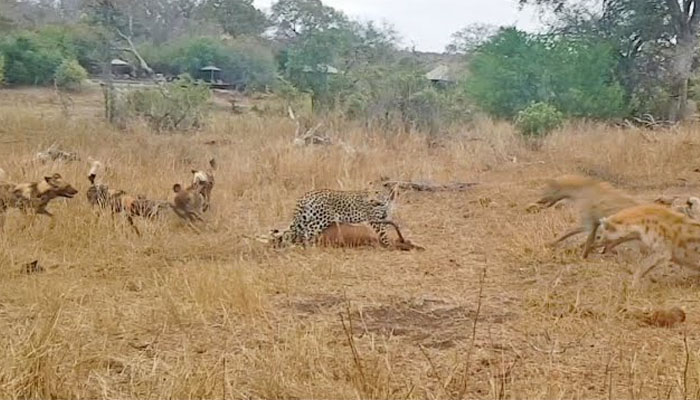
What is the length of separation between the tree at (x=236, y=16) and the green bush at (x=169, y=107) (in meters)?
22.2

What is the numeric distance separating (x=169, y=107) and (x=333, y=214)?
1092 cm

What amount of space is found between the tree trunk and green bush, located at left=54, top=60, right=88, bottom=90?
51.0ft

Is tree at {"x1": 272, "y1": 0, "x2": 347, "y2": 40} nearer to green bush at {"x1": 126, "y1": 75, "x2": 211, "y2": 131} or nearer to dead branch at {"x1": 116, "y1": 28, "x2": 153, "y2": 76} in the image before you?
dead branch at {"x1": 116, "y1": 28, "x2": 153, "y2": 76}

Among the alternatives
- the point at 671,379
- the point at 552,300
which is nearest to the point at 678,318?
the point at 552,300

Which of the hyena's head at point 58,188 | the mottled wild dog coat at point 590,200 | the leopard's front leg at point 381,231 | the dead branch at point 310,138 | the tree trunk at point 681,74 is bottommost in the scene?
the dead branch at point 310,138

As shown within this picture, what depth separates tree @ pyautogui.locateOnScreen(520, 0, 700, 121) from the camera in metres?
21.2

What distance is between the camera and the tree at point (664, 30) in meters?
21.2

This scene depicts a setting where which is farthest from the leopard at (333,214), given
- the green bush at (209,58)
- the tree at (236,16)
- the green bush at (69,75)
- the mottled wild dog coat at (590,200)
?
the tree at (236,16)

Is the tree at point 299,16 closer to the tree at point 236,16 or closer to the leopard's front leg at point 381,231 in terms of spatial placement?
the tree at point 236,16

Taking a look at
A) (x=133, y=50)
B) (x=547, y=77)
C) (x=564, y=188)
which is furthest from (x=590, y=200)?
(x=133, y=50)

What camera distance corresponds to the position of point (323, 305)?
18.8 ft

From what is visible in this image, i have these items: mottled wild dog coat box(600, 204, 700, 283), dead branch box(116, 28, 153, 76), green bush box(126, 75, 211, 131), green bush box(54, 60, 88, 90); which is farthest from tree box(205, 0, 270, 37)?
mottled wild dog coat box(600, 204, 700, 283)

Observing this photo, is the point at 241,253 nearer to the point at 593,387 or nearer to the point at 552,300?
the point at 552,300

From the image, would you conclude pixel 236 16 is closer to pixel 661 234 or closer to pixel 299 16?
pixel 299 16
